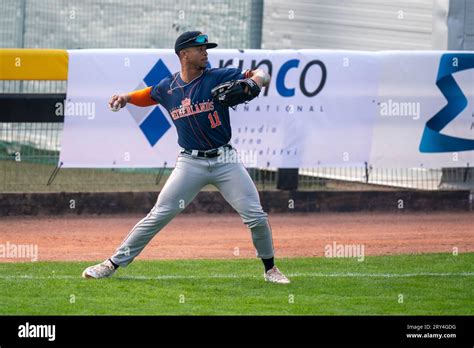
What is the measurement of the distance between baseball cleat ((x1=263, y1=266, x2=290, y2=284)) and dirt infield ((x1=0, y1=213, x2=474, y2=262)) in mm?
1903

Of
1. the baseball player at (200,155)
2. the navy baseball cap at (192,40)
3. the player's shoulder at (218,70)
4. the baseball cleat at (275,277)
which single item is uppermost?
the navy baseball cap at (192,40)

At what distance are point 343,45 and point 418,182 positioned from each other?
2878 millimetres

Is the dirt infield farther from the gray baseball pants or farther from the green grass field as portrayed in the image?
the gray baseball pants

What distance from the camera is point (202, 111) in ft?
31.3

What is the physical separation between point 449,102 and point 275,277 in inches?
237

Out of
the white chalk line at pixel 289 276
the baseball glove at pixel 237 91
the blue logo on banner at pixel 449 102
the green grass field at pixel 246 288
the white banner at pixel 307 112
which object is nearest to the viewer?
the green grass field at pixel 246 288

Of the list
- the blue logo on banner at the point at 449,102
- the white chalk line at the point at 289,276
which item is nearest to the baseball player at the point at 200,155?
the white chalk line at the point at 289,276

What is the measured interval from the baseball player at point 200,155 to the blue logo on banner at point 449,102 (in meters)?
5.82

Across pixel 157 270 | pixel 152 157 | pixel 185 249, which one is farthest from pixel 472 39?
pixel 157 270

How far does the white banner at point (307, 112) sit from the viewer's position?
46.6 feet

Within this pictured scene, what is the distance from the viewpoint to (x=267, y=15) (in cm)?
1867

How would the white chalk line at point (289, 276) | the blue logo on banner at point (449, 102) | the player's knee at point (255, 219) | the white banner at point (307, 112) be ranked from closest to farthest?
the player's knee at point (255, 219)
the white chalk line at point (289, 276)
the white banner at point (307, 112)
the blue logo on banner at point (449, 102)

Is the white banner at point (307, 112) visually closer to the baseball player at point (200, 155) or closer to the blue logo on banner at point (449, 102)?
the blue logo on banner at point (449, 102)

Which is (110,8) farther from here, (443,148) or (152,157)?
(443,148)
